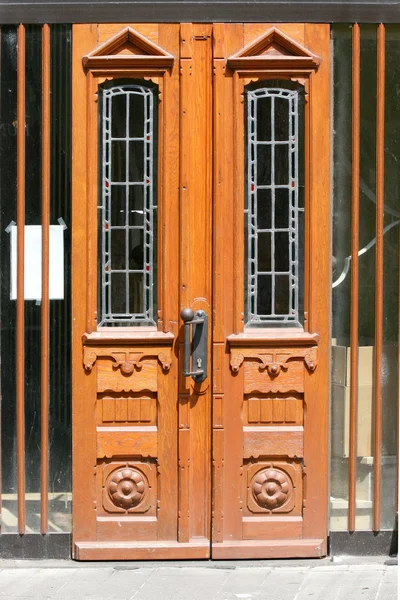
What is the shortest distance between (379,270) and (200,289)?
3.46 ft

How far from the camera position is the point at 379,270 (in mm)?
6973

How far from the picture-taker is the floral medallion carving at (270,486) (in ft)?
23.0

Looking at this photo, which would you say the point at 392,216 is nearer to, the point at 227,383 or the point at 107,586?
the point at 227,383

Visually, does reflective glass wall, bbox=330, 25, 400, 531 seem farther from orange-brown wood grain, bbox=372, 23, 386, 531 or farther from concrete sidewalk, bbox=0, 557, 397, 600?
concrete sidewalk, bbox=0, 557, 397, 600

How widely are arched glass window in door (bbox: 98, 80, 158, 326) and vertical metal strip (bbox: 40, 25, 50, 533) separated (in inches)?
12.2

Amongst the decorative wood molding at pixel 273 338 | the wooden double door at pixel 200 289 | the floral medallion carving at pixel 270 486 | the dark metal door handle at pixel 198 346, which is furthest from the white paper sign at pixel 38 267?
the floral medallion carving at pixel 270 486

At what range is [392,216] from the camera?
277 inches

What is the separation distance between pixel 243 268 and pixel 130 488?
1456 mm

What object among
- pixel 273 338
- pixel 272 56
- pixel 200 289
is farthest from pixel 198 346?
pixel 272 56

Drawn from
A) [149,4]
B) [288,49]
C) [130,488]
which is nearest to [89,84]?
[149,4]

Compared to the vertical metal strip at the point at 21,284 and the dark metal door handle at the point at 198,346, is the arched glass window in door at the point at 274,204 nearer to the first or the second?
the dark metal door handle at the point at 198,346

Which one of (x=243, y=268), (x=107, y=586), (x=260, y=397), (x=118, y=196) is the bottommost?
(x=107, y=586)

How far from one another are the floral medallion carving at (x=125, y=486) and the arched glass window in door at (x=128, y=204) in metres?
0.89

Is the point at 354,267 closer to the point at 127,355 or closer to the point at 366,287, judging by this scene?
the point at 366,287
